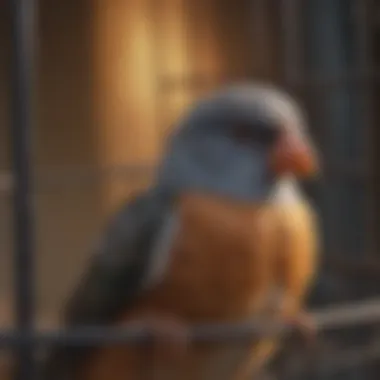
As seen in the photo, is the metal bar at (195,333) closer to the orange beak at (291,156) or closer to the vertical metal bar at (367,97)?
the orange beak at (291,156)

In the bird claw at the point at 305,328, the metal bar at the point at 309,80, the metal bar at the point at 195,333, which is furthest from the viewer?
the metal bar at the point at 309,80

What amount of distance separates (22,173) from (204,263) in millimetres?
186

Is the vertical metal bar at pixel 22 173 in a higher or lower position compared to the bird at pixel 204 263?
higher

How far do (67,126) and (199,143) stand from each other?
37 cm

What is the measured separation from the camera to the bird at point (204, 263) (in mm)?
740

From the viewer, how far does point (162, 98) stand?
4.02 feet

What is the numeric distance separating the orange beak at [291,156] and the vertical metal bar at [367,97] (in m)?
0.24

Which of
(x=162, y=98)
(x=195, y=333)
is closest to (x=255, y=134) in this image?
(x=195, y=333)

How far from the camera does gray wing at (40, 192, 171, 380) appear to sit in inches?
29.5

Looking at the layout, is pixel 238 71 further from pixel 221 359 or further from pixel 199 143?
pixel 221 359

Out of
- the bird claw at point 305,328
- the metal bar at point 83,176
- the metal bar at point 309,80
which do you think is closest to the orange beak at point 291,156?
the bird claw at point 305,328

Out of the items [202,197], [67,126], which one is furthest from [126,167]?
[202,197]

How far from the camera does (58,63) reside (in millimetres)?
1087

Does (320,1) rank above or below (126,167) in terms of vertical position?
above
